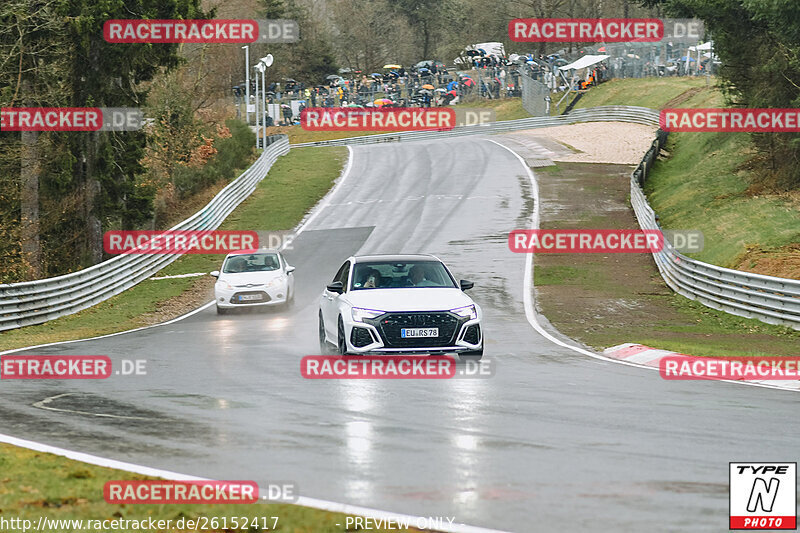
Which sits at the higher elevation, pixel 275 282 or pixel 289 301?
pixel 275 282

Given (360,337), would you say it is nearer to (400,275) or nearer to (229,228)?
(400,275)

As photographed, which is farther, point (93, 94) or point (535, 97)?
point (535, 97)

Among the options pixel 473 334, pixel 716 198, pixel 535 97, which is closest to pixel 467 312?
pixel 473 334

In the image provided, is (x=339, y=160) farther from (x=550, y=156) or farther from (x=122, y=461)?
(x=122, y=461)

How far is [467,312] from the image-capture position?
14.2m

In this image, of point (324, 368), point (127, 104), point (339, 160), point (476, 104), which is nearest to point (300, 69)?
point (476, 104)

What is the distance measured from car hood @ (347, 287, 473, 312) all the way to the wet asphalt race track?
3.80 feet

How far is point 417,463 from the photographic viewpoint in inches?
317

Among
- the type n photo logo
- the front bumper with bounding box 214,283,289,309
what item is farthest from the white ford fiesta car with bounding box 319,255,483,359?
the front bumper with bounding box 214,283,289,309

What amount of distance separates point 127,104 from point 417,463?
31.7 meters

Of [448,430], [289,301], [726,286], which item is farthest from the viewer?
[289,301]

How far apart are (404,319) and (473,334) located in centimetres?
101

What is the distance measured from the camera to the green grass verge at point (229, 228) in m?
23.3

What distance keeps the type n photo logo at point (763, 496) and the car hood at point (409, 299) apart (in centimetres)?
686
